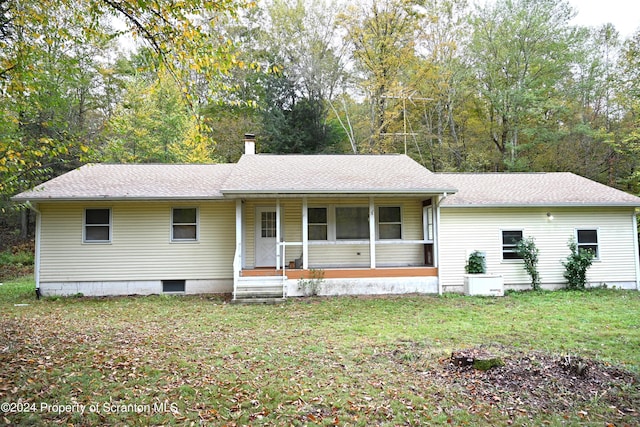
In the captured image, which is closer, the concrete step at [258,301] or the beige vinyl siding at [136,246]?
the concrete step at [258,301]

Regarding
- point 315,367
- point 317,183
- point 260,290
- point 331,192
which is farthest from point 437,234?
point 315,367

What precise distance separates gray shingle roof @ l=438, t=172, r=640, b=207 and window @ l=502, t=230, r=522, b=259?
3.11 feet

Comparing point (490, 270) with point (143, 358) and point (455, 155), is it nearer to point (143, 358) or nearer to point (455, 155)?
point (143, 358)

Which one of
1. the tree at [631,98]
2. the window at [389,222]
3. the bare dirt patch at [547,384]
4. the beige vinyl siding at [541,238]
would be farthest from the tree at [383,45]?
the bare dirt patch at [547,384]

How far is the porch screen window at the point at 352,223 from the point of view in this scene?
1293 cm

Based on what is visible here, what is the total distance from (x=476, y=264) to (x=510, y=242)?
1.54 m

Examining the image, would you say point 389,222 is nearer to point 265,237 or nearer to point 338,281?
point 338,281

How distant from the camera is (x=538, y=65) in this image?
2219cm

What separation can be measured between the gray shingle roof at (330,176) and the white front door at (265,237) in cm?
125

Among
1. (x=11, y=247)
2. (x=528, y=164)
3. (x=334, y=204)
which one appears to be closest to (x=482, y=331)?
(x=334, y=204)

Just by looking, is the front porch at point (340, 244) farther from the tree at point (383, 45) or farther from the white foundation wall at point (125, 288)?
the tree at point (383, 45)

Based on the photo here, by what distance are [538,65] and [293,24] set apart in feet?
48.3

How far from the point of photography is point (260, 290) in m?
10.9

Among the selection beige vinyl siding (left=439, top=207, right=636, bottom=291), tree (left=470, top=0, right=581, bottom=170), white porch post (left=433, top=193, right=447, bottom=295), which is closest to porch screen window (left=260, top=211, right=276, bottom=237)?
white porch post (left=433, top=193, right=447, bottom=295)
